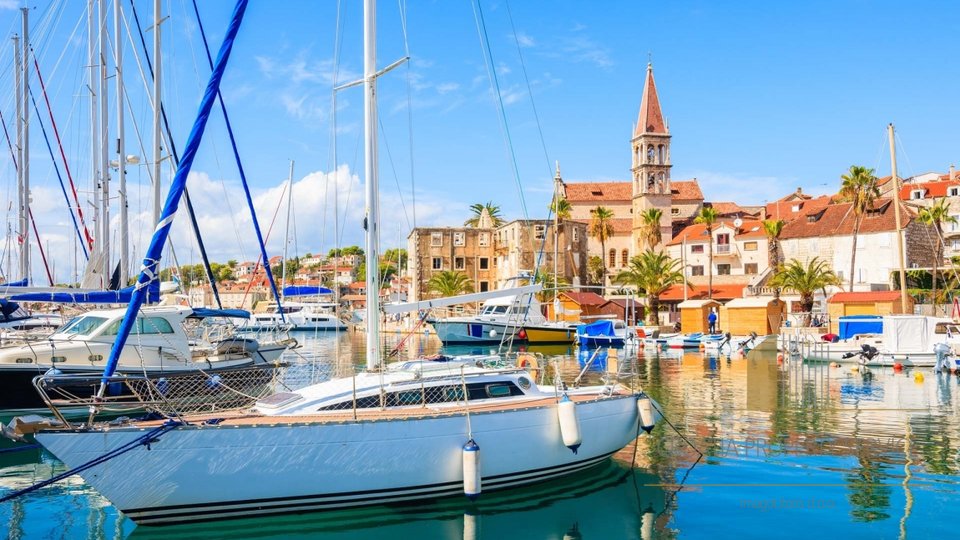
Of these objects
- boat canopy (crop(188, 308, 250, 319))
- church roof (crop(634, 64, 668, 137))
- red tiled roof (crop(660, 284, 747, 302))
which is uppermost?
church roof (crop(634, 64, 668, 137))

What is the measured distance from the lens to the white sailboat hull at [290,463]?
Result: 35.2 ft

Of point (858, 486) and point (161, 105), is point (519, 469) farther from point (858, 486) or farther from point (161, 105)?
point (161, 105)

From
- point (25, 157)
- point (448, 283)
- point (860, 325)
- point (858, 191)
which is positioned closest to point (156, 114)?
point (25, 157)

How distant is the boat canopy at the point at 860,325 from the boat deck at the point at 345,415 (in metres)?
34.9

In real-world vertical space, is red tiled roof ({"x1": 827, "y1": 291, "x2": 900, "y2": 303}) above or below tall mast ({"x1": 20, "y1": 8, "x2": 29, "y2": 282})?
below

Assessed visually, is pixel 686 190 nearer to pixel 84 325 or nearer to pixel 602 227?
pixel 602 227

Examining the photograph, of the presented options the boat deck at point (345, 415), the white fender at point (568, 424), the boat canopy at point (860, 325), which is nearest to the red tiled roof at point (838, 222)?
the boat canopy at point (860, 325)

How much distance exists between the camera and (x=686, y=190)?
96188mm

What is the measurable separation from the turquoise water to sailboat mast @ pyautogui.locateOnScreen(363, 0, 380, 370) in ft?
7.16

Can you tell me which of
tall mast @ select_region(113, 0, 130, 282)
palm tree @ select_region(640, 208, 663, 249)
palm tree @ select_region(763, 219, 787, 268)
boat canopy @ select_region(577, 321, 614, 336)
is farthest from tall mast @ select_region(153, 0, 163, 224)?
palm tree @ select_region(640, 208, 663, 249)

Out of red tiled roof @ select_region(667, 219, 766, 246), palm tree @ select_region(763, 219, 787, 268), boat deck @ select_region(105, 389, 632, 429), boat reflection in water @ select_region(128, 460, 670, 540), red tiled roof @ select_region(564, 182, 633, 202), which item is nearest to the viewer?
boat reflection in water @ select_region(128, 460, 670, 540)

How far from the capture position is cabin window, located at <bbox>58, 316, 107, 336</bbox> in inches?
796

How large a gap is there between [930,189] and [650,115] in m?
32.7

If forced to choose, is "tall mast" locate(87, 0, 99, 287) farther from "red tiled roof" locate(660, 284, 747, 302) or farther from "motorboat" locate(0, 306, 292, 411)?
"red tiled roof" locate(660, 284, 747, 302)
